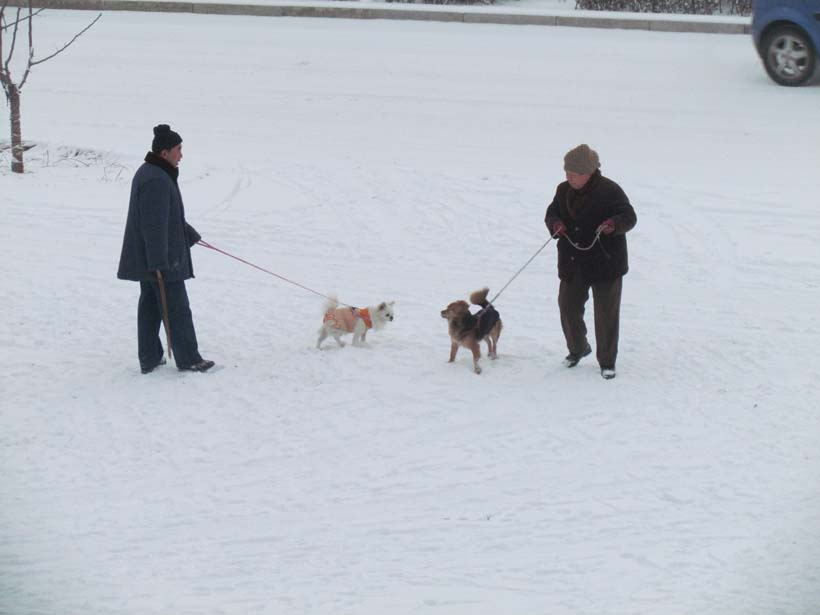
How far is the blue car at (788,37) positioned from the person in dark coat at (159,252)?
900 cm

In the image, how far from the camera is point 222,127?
555 inches

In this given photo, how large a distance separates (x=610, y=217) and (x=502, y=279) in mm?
2362

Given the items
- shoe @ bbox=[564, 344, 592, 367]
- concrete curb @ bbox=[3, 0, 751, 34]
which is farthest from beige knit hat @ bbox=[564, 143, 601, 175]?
concrete curb @ bbox=[3, 0, 751, 34]

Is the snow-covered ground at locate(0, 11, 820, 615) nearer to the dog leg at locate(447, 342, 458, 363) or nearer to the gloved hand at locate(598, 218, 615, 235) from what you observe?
the dog leg at locate(447, 342, 458, 363)

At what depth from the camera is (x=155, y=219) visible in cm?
787

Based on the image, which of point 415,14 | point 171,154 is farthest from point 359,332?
point 415,14

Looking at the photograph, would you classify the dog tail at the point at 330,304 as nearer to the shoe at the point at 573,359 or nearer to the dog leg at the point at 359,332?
the dog leg at the point at 359,332

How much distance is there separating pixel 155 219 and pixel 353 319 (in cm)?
157

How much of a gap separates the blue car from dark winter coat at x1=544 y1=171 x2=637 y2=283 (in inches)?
301

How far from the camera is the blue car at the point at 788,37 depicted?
14203mm

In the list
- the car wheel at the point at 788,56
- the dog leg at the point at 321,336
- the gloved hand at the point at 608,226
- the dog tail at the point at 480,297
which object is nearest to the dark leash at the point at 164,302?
the dog leg at the point at 321,336

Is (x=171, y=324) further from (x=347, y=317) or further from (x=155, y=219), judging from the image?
(x=347, y=317)

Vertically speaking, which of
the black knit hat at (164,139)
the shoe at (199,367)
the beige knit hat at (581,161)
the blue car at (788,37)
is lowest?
the shoe at (199,367)

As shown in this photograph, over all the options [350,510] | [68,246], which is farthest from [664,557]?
[68,246]
